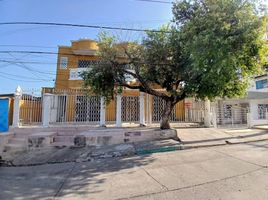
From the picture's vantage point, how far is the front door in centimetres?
1143

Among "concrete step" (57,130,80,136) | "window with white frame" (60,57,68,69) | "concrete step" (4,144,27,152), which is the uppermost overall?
"window with white frame" (60,57,68,69)

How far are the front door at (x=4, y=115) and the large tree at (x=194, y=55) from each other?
4678mm

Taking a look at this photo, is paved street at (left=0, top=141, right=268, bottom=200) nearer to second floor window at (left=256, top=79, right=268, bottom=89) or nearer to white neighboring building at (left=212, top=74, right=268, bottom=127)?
white neighboring building at (left=212, top=74, right=268, bottom=127)

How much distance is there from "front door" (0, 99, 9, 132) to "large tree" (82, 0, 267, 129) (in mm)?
4678

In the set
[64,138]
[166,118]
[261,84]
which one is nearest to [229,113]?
[261,84]

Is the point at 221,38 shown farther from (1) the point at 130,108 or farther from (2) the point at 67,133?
(2) the point at 67,133

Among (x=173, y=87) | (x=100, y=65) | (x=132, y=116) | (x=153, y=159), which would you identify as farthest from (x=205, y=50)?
(x=132, y=116)

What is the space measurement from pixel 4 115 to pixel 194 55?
1003cm

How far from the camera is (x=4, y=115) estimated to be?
11.6 meters

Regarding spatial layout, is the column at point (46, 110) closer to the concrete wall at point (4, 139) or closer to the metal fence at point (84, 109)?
the metal fence at point (84, 109)

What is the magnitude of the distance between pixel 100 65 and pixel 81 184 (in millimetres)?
6431

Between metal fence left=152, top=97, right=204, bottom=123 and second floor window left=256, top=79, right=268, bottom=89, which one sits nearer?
metal fence left=152, top=97, right=204, bottom=123

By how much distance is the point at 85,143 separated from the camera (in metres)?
9.55

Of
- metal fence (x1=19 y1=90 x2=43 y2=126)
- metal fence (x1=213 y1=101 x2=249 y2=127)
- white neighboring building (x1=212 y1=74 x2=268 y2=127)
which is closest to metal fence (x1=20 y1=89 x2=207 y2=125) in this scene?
metal fence (x1=19 y1=90 x2=43 y2=126)
